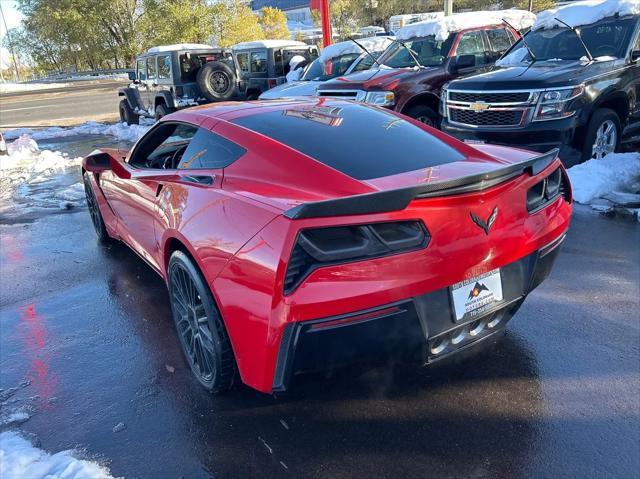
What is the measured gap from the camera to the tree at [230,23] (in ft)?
126

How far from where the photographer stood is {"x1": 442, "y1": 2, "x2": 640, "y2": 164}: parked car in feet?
21.6

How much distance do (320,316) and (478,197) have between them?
921 mm

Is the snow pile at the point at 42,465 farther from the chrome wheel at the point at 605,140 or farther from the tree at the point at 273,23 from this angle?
the tree at the point at 273,23

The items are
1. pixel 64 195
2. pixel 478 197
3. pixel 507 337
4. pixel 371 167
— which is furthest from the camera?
pixel 64 195

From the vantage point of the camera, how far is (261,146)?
305 centimetres

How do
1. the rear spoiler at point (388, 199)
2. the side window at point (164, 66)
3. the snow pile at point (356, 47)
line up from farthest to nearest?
the side window at point (164, 66), the snow pile at point (356, 47), the rear spoiler at point (388, 199)

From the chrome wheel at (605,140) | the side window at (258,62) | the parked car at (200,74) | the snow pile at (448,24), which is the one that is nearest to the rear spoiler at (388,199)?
the chrome wheel at (605,140)

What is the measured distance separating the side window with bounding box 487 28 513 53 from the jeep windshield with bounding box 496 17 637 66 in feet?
6.10

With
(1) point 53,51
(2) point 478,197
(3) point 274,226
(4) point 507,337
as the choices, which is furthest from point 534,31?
(1) point 53,51

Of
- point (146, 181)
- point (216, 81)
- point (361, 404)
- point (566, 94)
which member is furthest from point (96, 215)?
point (216, 81)

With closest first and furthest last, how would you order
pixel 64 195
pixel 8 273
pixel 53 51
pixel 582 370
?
pixel 582 370 → pixel 8 273 → pixel 64 195 → pixel 53 51

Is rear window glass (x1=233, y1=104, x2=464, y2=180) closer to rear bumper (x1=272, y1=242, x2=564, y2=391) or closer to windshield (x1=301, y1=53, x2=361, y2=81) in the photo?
rear bumper (x1=272, y1=242, x2=564, y2=391)

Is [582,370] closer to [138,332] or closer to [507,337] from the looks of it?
[507,337]

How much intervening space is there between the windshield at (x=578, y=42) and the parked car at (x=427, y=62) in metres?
1.22
